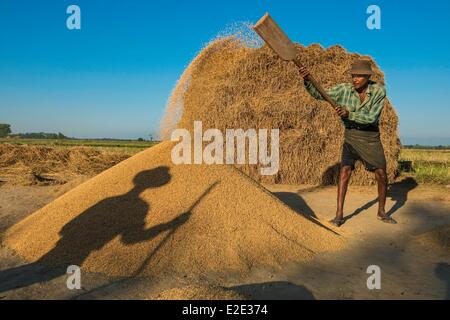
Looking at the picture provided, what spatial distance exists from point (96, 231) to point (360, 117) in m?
2.98

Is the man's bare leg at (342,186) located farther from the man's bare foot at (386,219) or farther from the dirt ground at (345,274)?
the man's bare foot at (386,219)

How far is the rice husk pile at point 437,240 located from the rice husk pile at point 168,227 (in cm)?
90

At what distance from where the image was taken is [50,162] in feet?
36.9

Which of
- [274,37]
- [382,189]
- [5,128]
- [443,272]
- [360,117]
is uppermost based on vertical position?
[5,128]

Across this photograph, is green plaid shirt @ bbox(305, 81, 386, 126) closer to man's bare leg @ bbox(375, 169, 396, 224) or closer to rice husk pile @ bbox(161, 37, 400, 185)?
man's bare leg @ bbox(375, 169, 396, 224)

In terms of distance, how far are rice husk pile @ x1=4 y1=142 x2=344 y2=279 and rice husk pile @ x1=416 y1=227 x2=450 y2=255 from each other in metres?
0.90

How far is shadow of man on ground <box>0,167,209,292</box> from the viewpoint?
10.5 feet

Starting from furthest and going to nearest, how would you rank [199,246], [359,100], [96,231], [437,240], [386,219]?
[386,219] < [359,100] < [437,240] < [96,231] < [199,246]

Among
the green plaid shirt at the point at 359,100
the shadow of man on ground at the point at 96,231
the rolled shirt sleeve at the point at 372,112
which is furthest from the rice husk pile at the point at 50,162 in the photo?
the rolled shirt sleeve at the point at 372,112

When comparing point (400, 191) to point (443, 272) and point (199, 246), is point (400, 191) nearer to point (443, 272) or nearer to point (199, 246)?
point (443, 272)

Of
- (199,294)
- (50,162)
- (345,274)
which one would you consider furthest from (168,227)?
(50,162)

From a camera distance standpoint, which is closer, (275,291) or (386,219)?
(275,291)

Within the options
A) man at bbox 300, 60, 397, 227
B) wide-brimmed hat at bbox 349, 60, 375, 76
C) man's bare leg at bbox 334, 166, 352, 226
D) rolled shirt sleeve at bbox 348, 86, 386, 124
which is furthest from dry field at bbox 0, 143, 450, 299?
wide-brimmed hat at bbox 349, 60, 375, 76
